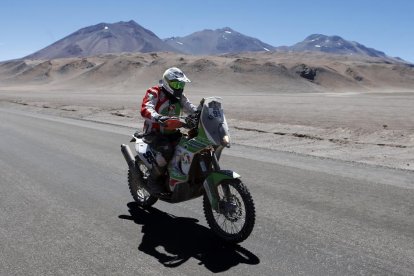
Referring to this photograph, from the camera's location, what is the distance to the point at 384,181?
9.27m

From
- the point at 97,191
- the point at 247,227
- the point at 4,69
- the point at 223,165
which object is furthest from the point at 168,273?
the point at 4,69

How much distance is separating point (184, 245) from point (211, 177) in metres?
0.85

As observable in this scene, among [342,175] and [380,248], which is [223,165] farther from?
[380,248]

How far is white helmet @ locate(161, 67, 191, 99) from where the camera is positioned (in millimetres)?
6574

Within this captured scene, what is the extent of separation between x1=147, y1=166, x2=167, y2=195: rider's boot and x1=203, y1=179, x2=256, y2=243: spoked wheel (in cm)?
93

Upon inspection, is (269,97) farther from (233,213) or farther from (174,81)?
(233,213)

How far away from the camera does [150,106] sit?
21.7ft


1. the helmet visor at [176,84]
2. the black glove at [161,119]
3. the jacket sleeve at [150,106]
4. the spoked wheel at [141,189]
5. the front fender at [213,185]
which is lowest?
the spoked wheel at [141,189]

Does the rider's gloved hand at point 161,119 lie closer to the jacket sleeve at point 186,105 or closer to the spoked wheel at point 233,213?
the jacket sleeve at point 186,105

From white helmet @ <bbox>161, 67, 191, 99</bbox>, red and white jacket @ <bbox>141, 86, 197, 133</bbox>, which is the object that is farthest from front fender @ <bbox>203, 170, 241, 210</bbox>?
white helmet @ <bbox>161, 67, 191, 99</bbox>

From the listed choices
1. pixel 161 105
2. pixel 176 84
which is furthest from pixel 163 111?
pixel 176 84

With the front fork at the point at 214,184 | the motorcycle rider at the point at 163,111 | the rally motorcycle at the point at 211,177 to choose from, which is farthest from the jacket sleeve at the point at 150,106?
the front fork at the point at 214,184

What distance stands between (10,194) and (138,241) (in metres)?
3.59

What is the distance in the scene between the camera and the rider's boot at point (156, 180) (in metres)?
6.80
